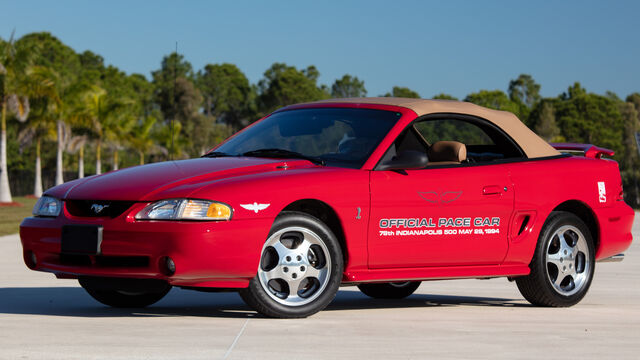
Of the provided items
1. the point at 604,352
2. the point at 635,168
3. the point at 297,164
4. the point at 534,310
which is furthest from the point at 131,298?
the point at 635,168

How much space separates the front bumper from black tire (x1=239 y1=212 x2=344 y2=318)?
0.12m

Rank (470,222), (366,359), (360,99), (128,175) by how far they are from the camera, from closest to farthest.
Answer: (366,359) < (128,175) < (470,222) < (360,99)

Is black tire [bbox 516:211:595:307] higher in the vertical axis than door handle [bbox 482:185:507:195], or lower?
lower

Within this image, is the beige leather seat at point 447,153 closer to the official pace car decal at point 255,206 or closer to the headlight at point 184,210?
the official pace car decal at point 255,206

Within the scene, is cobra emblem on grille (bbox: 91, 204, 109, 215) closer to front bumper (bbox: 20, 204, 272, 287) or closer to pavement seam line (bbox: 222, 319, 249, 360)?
front bumper (bbox: 20, 204, 272, 287)

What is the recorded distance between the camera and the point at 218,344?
19.3 feet

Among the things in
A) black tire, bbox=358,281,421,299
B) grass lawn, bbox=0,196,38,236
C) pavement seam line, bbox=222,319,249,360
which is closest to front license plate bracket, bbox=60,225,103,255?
pavement seam line, bbox=222,319,249,360

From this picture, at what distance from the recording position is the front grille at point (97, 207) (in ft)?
22.4

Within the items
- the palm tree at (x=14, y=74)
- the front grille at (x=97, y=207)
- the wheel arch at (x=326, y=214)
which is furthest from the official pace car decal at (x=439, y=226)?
the palm tree at (x=14, y=74)

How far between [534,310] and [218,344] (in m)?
3.25

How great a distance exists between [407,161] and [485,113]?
1396mm

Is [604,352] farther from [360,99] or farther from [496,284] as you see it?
[496,284]

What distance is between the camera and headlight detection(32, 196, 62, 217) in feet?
23.6

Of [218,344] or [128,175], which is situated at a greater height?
[128,175]
